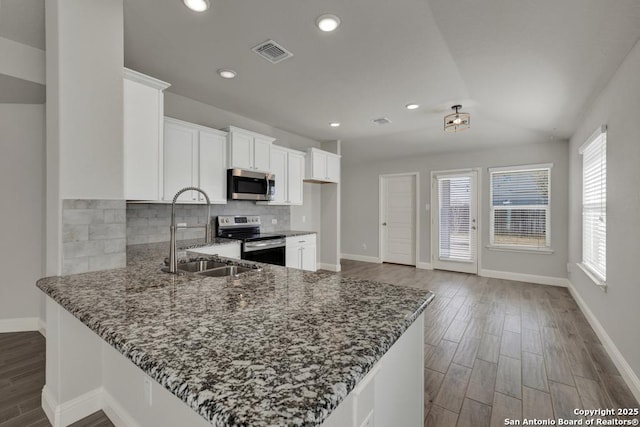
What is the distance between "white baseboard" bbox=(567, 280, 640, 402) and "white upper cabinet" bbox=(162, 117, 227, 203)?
3.97 meters

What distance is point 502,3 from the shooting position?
174 centimetres

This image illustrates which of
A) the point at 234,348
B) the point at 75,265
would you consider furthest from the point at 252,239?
the point at 234,348

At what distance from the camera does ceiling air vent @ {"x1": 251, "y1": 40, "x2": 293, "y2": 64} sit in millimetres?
2357

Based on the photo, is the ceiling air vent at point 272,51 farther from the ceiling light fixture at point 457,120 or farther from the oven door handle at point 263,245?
the ceiling light fixture at point 457,120

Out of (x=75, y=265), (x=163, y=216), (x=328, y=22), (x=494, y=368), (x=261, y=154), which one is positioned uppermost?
(x=328, y=22)

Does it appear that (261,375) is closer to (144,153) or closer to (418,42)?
(144,153)

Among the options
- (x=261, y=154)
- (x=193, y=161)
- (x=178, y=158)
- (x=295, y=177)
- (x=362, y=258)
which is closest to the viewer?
(x=178, y=158)

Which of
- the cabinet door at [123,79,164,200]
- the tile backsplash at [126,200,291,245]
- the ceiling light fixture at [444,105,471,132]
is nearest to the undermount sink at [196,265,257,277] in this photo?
the cabinet door at [123,79,164,200]

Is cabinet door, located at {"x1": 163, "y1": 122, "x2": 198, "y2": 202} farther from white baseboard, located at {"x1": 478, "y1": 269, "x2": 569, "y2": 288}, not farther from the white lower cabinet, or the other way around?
white baseboard, located at {"x1": 478, "y1": 269, "x2": 569, "y2": 288}

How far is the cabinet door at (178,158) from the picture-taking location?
301 cm

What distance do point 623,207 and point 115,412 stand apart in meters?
3.79

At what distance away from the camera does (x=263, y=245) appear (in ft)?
12.0

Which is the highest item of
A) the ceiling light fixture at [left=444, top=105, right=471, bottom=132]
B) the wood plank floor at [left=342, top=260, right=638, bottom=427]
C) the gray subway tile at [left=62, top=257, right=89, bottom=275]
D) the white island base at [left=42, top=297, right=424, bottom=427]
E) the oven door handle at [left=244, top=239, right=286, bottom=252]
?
the ceiling light fixture at [left=444, top=105, right=471, bottom=132]

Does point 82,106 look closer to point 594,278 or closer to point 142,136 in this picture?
point 142,136
